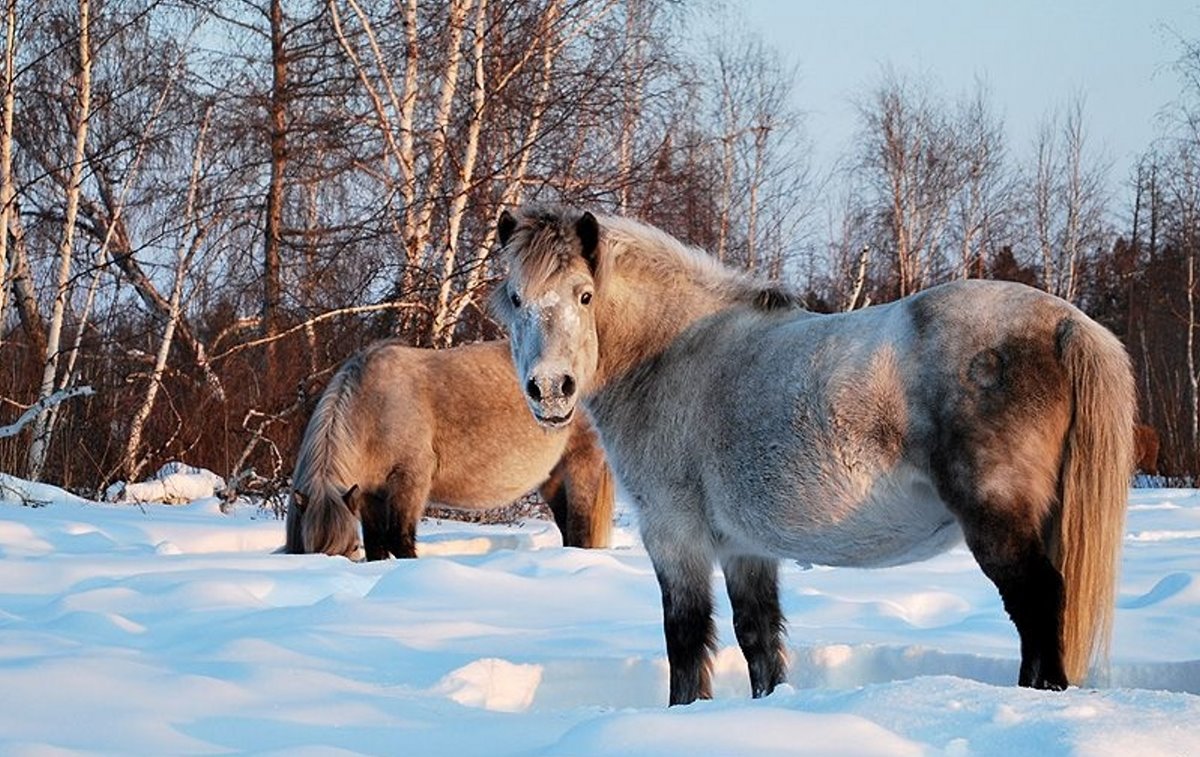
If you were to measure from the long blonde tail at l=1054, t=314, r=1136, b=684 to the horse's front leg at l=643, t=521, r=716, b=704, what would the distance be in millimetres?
1226

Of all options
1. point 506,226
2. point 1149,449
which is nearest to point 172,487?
point 506,226

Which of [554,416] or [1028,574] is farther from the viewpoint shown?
[554,416]

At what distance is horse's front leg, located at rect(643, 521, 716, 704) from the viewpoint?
4578 millimetres

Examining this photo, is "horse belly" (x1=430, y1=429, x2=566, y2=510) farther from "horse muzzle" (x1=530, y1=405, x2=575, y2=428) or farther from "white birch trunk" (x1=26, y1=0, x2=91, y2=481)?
"white birch trunk" (x1=26, y1=0, x2=91, y2=481)

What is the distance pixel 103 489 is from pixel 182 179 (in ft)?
23.9

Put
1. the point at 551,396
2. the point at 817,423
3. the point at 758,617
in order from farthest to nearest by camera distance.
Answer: the point at 758,617 → the point at 551,396 → the point at 817,423

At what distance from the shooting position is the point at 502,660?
459 cm

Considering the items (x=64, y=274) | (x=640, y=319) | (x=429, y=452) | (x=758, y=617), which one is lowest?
(x=758, y=617)

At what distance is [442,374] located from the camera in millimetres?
9539

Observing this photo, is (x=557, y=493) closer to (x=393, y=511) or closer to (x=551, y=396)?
(x=393, y=511)

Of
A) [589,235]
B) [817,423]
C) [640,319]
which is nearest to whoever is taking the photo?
[817,423]

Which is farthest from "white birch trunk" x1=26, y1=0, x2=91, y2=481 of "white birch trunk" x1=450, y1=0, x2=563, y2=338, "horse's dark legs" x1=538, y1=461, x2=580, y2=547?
"horse's dark legs" x1=538, y1=461, x2=580, y2=547

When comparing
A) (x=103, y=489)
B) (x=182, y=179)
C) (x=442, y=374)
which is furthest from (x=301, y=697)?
(x=182, y=179)

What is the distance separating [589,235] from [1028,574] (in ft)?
6.30
